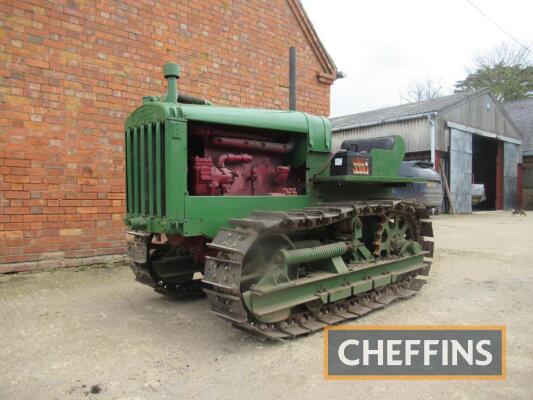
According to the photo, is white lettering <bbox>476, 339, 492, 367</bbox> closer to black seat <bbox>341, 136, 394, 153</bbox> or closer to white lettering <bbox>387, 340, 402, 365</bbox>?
white lettering <bbox>387, 340, 402, 365</bbox>

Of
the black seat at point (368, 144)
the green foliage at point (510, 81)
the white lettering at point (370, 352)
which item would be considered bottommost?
the white lettering at point (370, 352)

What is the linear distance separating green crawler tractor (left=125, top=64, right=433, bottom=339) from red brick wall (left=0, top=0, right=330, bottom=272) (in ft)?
6.93

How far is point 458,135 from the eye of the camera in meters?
18.6

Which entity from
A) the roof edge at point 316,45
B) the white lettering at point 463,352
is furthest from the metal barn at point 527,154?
the white lettering at point 463,352

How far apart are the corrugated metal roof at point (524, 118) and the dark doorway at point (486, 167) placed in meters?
2.81

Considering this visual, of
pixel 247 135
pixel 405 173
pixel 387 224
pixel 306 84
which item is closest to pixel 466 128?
pixel 405 173

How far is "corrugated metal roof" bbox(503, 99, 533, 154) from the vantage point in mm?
25141

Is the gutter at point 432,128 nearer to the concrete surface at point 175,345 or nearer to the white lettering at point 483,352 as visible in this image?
the concrete surface at point 175,345

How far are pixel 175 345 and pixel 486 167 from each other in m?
24.1

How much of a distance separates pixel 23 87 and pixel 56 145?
0.85 m

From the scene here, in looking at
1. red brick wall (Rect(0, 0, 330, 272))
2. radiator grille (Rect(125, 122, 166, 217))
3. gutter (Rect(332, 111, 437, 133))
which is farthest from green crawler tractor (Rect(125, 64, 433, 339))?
gutter (Rect(332, 111, 437, 133))

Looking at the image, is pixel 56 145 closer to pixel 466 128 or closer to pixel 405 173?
pixel 405 173

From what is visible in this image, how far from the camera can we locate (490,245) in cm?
924

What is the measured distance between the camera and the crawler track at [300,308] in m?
3.45
